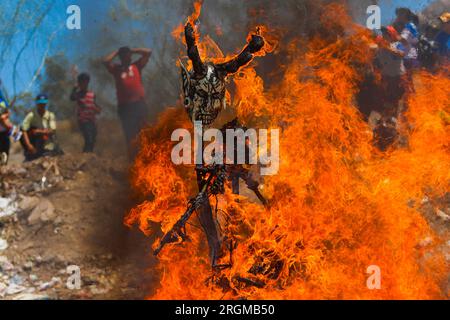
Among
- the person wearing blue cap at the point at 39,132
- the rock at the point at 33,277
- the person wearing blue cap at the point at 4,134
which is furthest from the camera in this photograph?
the person wearing blue cap at the point at 39,132

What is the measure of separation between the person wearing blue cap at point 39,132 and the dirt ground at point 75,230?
22 centimetres

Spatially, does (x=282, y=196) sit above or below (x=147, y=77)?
below

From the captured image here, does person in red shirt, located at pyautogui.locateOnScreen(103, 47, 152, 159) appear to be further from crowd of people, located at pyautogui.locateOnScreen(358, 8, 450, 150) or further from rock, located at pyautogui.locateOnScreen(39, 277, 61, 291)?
crowd of people, located at pyautogui.locateOnScreen(358, 8, 450, 150)

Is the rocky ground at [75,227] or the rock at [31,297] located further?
the rocky ground at [75,227]

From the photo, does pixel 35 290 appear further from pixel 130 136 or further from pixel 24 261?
pixel 130 136

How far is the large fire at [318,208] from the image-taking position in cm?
540

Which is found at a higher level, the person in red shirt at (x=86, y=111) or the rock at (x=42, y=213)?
the person in red shirt at (x=86, y=111)

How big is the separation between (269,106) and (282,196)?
1.53m

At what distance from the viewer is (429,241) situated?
20.7 feet

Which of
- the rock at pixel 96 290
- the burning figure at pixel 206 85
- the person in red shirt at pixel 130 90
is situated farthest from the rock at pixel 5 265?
the burning figure at pixel 206 85

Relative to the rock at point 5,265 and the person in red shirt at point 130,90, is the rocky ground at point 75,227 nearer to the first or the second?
the rock at point 5,265

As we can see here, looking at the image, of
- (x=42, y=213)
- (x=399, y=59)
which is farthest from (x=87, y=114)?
(x=399, y=59)
